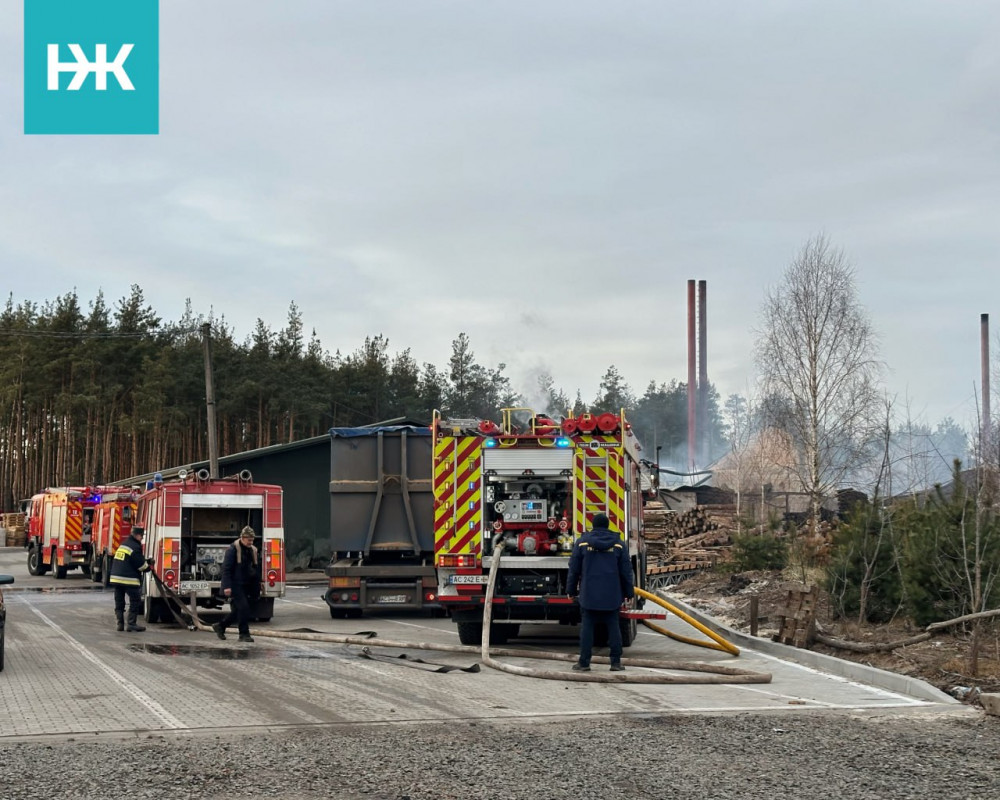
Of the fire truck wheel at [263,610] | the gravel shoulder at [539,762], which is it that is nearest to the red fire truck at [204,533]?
the fire truck wheel at [263,610]

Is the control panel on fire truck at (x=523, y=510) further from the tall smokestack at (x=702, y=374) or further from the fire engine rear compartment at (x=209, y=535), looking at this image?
the tall smokestack at (x=702, y=374)

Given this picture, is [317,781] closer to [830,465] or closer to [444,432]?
[444,432]

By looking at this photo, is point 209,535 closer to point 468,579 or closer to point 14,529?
point 468,579

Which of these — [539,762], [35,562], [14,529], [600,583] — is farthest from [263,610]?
[14,529]

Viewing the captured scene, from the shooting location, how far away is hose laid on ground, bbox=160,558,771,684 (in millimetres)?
12305

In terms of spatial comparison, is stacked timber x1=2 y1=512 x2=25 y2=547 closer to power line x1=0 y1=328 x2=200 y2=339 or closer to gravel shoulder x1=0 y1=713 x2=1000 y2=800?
power line x1=0 y1=328 x2=200 y2=339

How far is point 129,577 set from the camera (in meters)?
18.3

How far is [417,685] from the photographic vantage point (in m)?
11.9

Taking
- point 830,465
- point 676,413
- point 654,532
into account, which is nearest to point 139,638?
point 654,532

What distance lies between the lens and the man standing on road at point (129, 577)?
18.2 metres

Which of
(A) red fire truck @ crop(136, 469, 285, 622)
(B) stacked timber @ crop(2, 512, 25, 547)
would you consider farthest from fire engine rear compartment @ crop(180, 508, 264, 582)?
(B) stacked timber @ crop(2, 512, 25, 547)

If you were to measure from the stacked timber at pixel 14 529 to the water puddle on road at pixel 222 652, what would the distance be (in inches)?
2162

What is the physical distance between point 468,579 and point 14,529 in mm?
59252

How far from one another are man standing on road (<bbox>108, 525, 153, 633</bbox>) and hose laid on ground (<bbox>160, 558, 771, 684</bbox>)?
2158 mm
